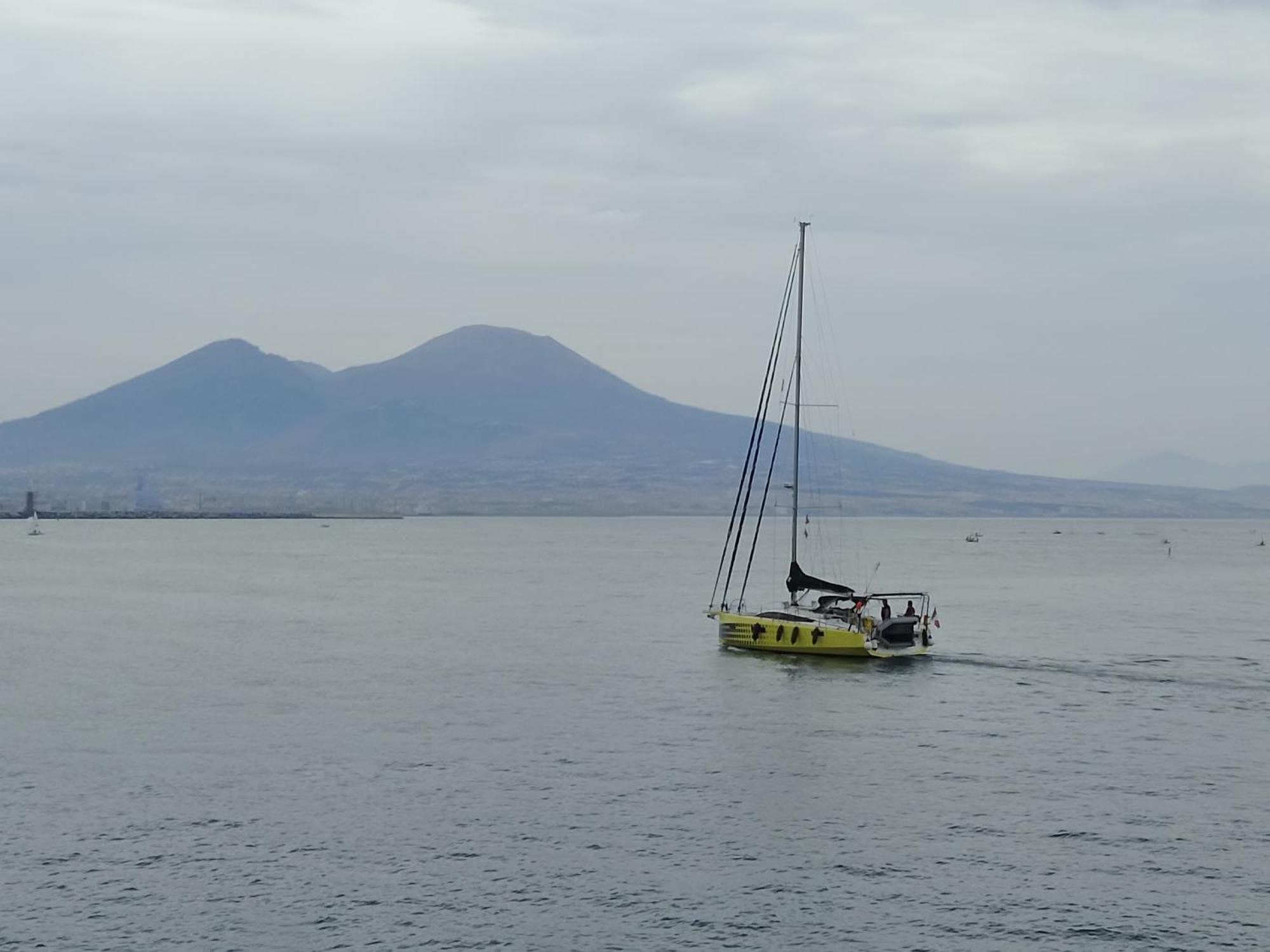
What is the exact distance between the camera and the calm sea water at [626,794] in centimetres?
2575

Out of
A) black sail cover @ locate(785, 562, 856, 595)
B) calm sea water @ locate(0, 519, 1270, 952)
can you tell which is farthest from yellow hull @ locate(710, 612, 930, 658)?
black sail cover @ locate(785, 562, 856, 595)

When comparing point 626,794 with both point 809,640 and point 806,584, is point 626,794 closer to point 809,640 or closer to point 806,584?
point 809,640

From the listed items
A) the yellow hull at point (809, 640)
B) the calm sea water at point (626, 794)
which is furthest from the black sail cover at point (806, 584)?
the calm sea water at point (626, 794)

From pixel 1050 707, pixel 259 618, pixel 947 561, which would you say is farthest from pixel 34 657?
pixel 947 561

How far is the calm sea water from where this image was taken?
84.5 feet

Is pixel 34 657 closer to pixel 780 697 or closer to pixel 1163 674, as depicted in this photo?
pixel 780 697

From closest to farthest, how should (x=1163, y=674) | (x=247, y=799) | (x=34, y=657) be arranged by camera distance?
(x=247, y=799) < (x=1163, y=674) < (x=34, y=657)

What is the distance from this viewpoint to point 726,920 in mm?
25656

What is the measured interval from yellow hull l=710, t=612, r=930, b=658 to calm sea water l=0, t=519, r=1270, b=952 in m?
0.64

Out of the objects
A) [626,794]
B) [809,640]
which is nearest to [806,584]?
[809,640]

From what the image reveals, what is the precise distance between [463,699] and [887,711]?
1415 cm

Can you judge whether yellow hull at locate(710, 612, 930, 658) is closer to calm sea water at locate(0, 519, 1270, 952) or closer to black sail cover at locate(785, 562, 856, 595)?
calm sea water at locate(0, 519, 1270, 952)

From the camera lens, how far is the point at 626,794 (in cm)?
3444

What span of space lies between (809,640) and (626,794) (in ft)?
83.8
